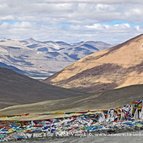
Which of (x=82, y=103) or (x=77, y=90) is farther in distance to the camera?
(x=77, y=90)

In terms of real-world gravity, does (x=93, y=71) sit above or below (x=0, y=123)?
above

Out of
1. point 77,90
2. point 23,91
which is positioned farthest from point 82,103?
point 77,90

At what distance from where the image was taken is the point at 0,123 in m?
47.4

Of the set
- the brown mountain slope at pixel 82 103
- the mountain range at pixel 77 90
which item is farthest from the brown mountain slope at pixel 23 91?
the brown mountain slope at pixel 82 103

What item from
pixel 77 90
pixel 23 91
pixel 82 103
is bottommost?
pixel 82 103

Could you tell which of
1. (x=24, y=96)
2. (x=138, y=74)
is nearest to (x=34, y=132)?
(x=24, y=96)

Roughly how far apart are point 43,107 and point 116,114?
35857mm

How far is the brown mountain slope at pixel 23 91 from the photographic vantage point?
105650 mm

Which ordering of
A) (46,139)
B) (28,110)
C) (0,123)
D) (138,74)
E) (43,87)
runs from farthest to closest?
(138,74), (43,87), (28,110), (0,123), (46,139)

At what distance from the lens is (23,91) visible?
394 ft

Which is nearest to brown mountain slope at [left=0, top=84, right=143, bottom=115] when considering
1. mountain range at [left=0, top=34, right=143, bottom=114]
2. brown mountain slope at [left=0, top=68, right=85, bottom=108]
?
mountain range at [left=0, top=34, right=143, bottom=114]

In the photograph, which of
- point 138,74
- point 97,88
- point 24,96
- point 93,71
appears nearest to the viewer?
point 24,96

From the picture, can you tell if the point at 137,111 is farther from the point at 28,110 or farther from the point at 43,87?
the point at 43,87

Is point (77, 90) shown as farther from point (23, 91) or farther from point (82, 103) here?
point (82, 103)
